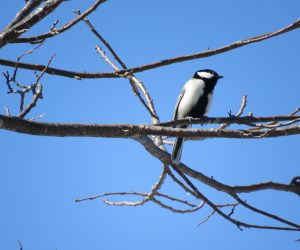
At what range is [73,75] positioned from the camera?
2.90 meters

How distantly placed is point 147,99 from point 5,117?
2518mm

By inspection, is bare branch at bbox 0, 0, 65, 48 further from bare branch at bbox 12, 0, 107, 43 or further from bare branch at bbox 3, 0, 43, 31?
bare branch at bbox 12, 0, 107, 43

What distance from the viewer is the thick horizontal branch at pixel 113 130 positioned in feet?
7.98

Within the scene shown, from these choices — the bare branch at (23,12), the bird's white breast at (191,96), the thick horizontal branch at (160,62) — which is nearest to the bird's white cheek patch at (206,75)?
the bird's white breast at (191,96)

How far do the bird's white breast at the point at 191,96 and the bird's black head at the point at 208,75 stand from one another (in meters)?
0.10

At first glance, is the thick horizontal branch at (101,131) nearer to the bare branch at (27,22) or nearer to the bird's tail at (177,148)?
the bare branch at (27,22)

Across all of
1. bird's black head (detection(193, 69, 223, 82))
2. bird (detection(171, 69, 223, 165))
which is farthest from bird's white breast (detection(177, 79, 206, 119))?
bird's black head (detection(193, 69, 223, 82))

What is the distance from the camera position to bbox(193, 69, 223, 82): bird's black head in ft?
18.4

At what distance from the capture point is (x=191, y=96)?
5.39 metres

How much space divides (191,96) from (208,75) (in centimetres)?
46

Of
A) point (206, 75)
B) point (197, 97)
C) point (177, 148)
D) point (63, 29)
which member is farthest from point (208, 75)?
point (63, 29)

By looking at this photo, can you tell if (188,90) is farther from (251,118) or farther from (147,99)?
(251,118)

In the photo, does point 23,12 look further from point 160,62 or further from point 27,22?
point 160,62

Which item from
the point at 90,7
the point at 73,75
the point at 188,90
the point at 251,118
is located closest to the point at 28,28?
the point at 90,7
